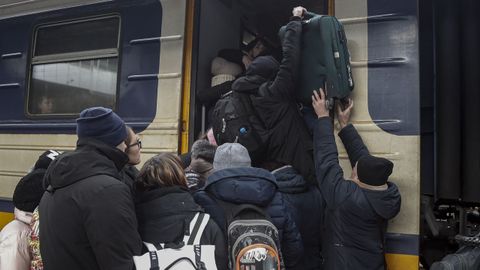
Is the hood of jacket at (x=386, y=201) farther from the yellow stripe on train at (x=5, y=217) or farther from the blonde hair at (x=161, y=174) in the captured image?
the yellow stripe on train at (x=5, y=217)

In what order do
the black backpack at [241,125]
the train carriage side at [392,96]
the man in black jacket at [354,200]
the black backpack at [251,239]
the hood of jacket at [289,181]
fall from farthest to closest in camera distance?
the black backpack at [241,125] < the hood of jacket at [289,181] < the train carriage side at [392,96] < the man in black jacket at [354,200] < the black backpack at [251,239]

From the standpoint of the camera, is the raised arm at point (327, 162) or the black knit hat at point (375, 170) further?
the raised arm at point (327, 162)

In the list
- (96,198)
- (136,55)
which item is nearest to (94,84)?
(136,55)

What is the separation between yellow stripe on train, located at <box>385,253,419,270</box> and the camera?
212cm

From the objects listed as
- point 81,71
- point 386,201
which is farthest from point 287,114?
point 81,71

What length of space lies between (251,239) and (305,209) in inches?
28.4

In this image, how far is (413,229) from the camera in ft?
6.98

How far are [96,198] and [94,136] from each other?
0.28 m

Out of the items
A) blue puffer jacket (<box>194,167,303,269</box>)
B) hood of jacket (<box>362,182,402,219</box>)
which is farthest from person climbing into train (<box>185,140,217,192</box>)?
hood of jacket (<box>362,182,402,219</box>)

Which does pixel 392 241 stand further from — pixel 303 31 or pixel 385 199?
pixel 303 31

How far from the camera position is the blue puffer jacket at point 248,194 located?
5.85 ft

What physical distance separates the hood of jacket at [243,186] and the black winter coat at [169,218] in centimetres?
13

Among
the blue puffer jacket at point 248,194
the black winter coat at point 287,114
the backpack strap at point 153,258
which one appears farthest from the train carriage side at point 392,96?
the backpack strap at point 153,258

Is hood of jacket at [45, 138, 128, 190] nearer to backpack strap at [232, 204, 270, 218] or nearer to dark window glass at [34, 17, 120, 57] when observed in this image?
backpack strap at [232, 204, 270, 218]
